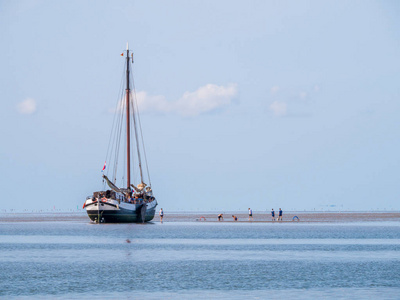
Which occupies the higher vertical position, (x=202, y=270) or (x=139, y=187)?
(x=139, y=187)

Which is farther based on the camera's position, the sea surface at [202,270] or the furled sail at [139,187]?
the furled sail at [139,187]

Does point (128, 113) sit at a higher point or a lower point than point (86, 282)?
higher

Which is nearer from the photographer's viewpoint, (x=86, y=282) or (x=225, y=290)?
(x=225, y=290)

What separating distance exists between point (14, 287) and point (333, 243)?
1489 inches

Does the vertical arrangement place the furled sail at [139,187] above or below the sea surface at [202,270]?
above

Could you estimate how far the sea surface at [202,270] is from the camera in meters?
34.8

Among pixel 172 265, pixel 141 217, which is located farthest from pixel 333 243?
pixel 141 217

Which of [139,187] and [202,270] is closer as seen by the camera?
[202,270]

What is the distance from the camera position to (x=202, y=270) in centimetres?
4416

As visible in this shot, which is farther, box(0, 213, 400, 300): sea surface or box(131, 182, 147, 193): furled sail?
box(131, 182, 147, 193): furled sail

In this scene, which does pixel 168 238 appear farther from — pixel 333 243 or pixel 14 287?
pixel 14 287

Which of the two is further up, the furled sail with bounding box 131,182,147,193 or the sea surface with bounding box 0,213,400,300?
the furled sail with bounding box 131,182,147,193

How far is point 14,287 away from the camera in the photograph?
36594mm

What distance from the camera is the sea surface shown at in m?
34.8
